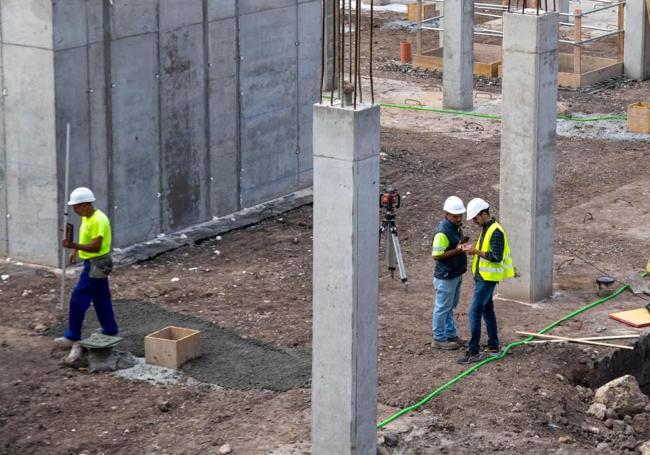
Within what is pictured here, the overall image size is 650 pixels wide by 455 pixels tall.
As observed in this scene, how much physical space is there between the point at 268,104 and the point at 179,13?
8.14ft

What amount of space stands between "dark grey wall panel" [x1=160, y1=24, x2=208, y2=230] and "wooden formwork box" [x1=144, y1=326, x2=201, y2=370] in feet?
15.6

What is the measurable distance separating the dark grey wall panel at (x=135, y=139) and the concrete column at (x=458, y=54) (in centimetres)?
962

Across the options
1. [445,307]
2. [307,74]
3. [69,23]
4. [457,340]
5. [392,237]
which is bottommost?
[457,340]

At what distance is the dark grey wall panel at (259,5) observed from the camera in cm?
2039

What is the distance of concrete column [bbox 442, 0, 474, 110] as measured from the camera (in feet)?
89.2

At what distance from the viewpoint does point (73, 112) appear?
17.8 meters

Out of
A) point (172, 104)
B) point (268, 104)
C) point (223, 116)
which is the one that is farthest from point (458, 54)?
point (172, 104)

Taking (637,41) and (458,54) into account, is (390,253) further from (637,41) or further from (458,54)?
(637,41)

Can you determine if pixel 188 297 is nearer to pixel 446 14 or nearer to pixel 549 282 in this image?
pixel 549 282

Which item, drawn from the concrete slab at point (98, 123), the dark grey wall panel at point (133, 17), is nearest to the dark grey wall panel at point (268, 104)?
the dark grey wall panel at point (133, 17)

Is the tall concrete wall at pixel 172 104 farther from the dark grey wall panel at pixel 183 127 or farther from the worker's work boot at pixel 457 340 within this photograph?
the worker's work boot at pixel 457 340

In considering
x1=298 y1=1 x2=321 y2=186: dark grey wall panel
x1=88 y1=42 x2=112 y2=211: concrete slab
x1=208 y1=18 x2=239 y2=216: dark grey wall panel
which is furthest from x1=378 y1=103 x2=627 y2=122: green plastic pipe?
x1=88 y1=42 x2=112 y2=211: concrete slab

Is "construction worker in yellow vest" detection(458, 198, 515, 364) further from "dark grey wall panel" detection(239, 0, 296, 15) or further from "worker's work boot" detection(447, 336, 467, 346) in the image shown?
"dark grey wall panel" detection(239, 0, 296, 15)

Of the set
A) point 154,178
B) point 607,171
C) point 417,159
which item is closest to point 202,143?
point 154,178
